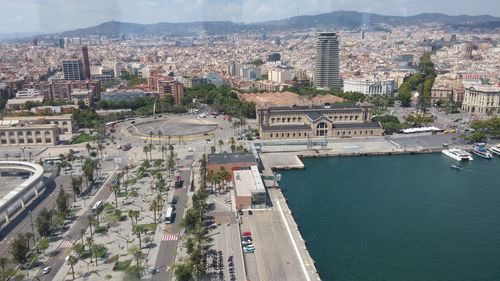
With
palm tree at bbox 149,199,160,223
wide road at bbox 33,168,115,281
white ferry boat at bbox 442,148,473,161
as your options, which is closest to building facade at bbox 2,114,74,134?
wide road at bbox 33,168,115,281

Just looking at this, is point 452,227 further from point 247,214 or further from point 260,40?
point 260,40

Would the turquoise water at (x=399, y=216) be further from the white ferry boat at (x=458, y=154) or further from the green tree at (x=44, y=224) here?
the green tree at (x=44, y=224)

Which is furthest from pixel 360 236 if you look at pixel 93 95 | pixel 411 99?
pixel 93 95

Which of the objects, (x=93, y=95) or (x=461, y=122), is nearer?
(x=461, y=122)

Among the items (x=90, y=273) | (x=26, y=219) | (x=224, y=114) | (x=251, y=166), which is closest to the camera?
(x=90, y=273)

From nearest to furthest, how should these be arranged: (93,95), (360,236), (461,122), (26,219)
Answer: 1. (360,236)
2. (26,219)
3. (461,122)
4. (93,95)

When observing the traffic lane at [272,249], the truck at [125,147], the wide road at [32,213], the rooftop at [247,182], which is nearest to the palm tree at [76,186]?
the wide road at [32,213]
